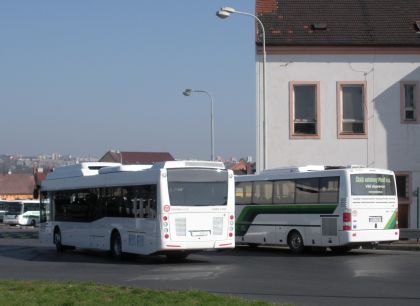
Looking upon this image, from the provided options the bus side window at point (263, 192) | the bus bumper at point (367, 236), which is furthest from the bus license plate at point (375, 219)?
the bus side window at point (263, 192)

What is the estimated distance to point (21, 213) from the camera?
228ft

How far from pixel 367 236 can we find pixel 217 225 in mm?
5405

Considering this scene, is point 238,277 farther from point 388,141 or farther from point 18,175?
point 18,175

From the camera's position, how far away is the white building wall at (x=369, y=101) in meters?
37.1

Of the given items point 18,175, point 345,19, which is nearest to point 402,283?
point 345,19

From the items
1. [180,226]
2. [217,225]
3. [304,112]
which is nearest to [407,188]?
[304,112]

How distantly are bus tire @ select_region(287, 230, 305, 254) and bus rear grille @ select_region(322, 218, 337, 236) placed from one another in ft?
4.21

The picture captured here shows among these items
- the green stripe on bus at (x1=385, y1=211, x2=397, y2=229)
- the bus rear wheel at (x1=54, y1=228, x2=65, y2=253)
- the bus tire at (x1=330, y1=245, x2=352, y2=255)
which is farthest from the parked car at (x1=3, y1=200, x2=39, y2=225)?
the green stripe on bus at (x1=385, y1=211, x2=397, y2=229)

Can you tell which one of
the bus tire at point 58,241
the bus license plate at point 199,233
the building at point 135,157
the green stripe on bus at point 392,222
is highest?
the building at point 135,157

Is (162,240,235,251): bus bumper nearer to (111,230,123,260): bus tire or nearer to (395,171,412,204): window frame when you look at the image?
(111,230,123,260): bus tire

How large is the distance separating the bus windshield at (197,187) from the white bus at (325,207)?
4.16m

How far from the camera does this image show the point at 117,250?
80.7 ft

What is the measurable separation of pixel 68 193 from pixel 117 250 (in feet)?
15.9

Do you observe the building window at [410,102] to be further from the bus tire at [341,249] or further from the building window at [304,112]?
the bus tire at [341,249]
